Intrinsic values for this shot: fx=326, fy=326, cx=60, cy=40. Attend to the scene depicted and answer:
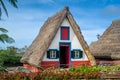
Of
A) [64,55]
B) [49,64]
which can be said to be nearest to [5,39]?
[49,64]

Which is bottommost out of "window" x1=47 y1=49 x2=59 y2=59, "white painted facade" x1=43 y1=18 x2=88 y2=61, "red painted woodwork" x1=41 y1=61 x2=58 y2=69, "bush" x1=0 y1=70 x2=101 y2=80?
"bush" x1=0 y1=70 x2=101 y2=80

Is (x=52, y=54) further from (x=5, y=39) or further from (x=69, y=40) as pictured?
(x=5, y=39)

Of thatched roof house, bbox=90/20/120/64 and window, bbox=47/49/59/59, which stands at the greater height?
thatched roof house, bbox=90/20/120/64

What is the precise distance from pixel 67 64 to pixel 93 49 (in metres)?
7.78

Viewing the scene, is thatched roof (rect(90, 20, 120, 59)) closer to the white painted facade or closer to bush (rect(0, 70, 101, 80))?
the white painted facade

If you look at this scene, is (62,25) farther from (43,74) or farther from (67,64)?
(43,74)

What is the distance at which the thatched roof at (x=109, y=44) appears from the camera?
3426 cm

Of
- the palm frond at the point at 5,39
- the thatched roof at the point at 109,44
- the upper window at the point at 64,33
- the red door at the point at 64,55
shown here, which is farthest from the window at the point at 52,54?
the palm frond at the point at 5,39

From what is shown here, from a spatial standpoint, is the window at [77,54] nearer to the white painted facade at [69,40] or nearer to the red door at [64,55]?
the white painted facade at [69,40]

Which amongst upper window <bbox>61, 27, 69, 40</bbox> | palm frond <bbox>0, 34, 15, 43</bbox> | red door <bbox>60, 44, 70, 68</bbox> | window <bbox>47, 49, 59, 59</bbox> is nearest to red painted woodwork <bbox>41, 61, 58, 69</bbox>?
window <bbox>47, 49, 59, 59</bbox>

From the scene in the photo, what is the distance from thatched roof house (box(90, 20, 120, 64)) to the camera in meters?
34.2

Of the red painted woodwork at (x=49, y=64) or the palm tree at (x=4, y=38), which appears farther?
the red painted woodwork at (x=49, y=64)

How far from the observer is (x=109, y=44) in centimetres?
3625

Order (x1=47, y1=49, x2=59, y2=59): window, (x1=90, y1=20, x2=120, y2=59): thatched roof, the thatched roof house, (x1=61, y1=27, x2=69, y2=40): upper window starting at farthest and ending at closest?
1. (x1=90, y1=20, x2=120, y2=59): thatched roof
2. the thatched roof house
3. (x1=61, y1=27, x2=69, y2=40): upper window
4. (x1=47, y1=49, x2=59, y2=59): window
